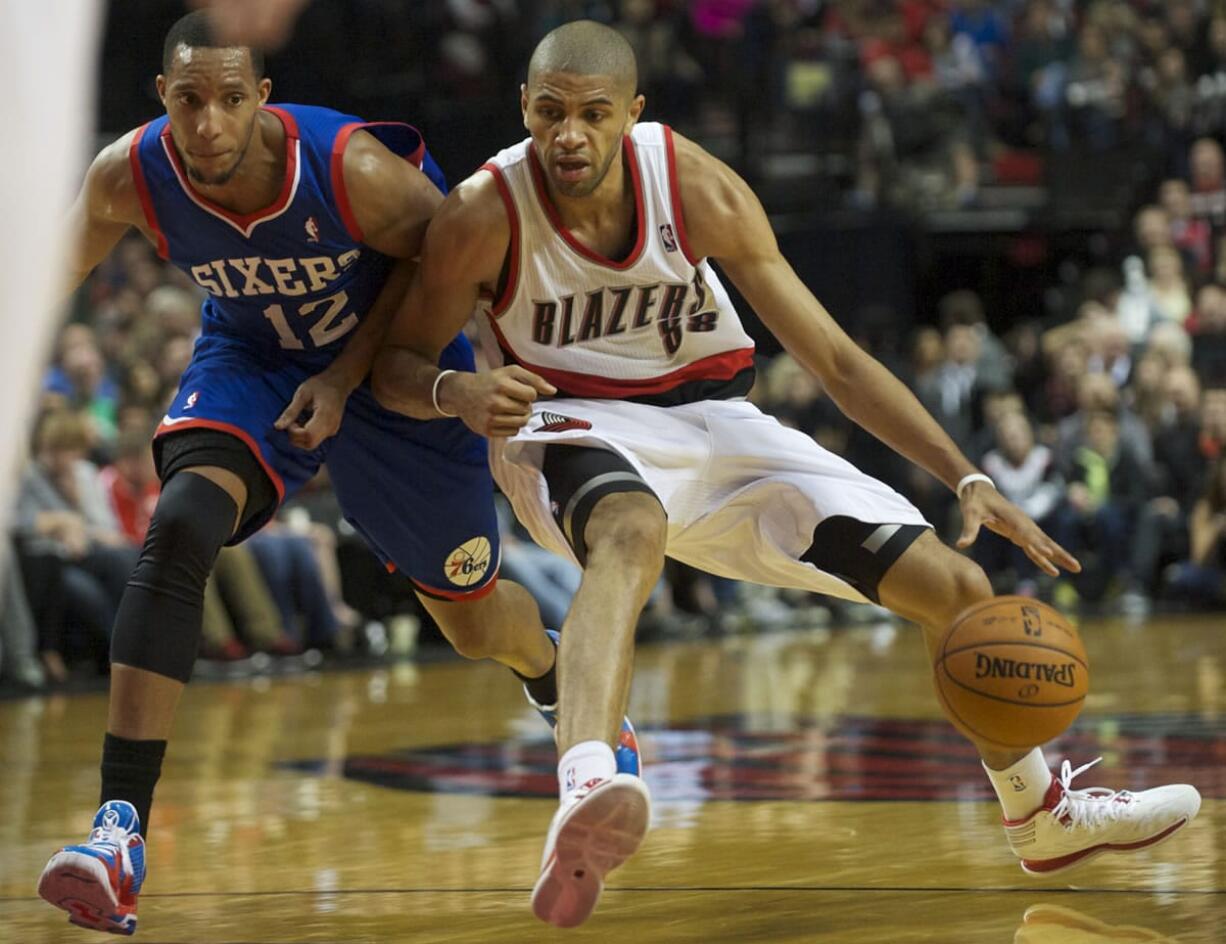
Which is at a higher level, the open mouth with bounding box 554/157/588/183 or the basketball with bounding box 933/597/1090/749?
the open mouth with bounding box 554/157/588/183

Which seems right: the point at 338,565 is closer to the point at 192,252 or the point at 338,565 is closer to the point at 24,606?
the point at 24,606

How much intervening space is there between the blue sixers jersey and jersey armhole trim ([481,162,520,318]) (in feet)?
1.28

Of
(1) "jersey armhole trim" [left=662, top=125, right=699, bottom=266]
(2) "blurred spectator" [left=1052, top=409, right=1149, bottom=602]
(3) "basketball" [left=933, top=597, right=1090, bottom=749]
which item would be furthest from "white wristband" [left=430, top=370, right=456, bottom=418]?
(2) "blurred spectator" [left=1052, top=409, right=1149, bottom=602]

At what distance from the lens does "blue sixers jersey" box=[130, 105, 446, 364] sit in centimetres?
427

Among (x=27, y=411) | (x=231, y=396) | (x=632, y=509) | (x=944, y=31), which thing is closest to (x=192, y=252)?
(x=231, y=396)

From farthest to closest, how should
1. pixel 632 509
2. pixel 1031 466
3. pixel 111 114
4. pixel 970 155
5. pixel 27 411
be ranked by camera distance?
pixel 970 155
pixel 111 114
pixel 1031 466
pixel 632 509
pixel 27 411

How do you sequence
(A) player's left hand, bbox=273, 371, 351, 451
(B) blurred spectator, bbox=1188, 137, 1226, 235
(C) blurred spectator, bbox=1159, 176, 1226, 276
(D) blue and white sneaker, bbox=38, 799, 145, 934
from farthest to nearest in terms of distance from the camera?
(B) blurred spectator, bbox=1188, 137, 1226, 235 < (C) blurred spectator, bbox=1159, 176, 1226, 276 < (A) player's left hand, bbox=273, 371, 351, 451 < (D) blue and white sneaker, bbox=38, 799, 145, 934

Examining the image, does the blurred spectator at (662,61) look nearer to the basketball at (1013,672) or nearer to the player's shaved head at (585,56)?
the player's shaved head at (585,56)

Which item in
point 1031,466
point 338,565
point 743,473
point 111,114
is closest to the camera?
point 743,473

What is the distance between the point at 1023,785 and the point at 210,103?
7.43 feet

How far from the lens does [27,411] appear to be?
1.84m

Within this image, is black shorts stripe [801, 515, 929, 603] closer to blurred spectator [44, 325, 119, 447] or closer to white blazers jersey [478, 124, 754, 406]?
white blazers jersey [478, 124, 754, 406]

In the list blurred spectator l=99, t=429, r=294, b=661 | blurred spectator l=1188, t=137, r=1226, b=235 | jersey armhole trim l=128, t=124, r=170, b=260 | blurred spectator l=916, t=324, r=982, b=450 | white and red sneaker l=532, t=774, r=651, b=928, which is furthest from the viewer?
blurred spectator l=1188, t=137, r=1226, b=235

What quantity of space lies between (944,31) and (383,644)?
869cm
